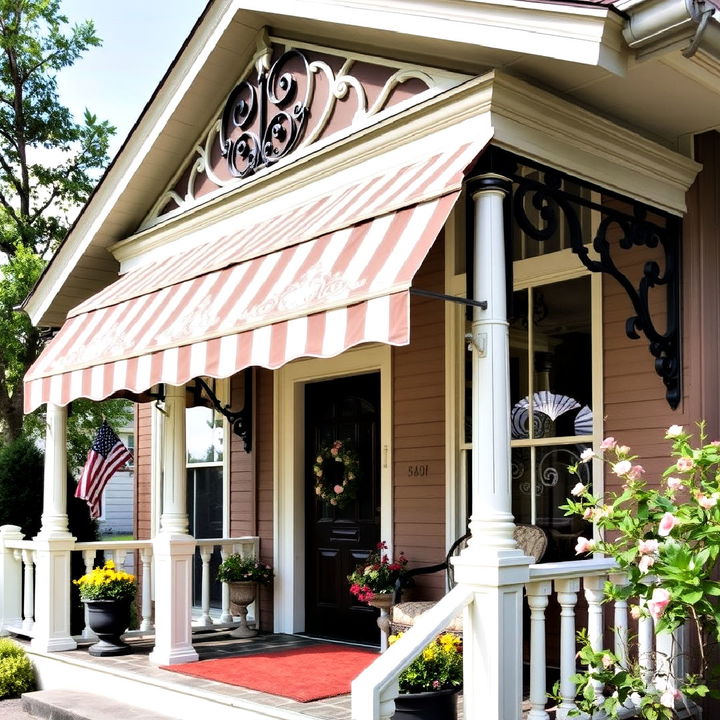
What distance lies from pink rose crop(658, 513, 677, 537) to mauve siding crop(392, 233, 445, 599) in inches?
115

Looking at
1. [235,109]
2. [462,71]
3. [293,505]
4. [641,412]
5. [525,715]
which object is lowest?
[525,715]

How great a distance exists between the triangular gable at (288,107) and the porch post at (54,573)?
213 cm

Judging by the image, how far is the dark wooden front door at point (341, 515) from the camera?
24.1 ft

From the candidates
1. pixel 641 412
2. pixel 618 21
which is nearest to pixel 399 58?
pixel 618 21

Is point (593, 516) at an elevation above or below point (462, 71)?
below

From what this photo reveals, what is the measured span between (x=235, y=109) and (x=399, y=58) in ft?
6.23

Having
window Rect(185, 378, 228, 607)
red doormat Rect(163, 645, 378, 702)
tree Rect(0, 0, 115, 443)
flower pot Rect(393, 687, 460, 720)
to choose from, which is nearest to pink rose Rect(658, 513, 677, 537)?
flower pot Rect(393, 687, 460, 720)

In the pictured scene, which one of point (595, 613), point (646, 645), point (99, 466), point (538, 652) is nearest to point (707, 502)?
point (595, 613)

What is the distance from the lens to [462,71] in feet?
15.6

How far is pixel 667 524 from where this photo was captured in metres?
3.66

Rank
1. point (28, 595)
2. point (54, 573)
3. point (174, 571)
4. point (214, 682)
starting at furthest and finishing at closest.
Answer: point (28, 595) → point (54, 573) → point (174, 571) → point (214, 682)

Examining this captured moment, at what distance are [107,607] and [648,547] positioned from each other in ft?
14.9

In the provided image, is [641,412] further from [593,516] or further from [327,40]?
[327,40]

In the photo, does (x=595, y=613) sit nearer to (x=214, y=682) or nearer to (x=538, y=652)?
(x=538, y=652)
